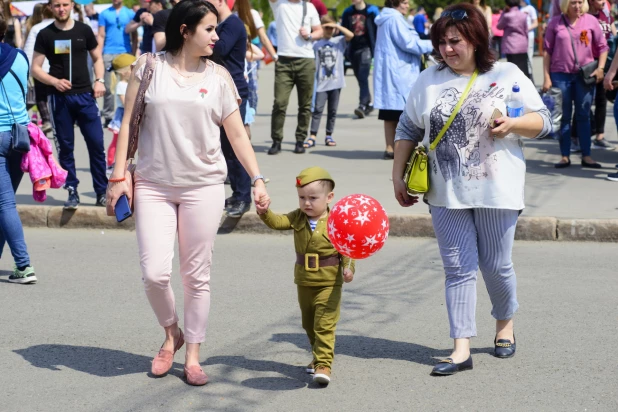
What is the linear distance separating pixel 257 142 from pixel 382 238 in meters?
9.23

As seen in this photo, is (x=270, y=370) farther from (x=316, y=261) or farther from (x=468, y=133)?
(x=468, y=133)

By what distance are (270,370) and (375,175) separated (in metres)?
5.97

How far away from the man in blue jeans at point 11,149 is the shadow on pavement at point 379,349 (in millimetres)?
2320

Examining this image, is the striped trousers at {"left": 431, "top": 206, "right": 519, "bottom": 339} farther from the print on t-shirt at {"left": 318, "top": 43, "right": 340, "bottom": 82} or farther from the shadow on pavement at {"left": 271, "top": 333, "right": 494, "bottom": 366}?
the print on t-shirt at {"left": 318, "top": 43, "right": 340, "bottom": 82}

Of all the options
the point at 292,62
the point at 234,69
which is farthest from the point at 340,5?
the point at 234,69

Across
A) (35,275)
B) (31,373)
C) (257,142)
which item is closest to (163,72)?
(31,373)

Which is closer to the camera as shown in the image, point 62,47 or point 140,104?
point 140,104

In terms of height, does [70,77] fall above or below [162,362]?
above

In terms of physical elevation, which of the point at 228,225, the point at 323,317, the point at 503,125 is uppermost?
the point at 503,125


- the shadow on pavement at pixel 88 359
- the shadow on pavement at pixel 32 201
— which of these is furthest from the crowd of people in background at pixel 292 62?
the shadow on pavement at pixel 88 359

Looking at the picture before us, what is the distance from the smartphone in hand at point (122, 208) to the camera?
4.91 m

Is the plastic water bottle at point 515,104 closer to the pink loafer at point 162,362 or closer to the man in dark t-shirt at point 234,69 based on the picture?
the pink loafer at point 162,362

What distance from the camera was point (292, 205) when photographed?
9.29 meters

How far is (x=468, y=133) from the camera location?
5.07 meters
